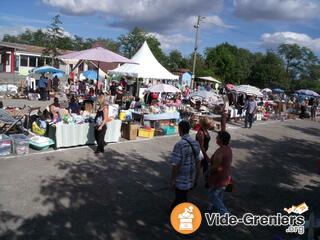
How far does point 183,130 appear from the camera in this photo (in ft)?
16.4

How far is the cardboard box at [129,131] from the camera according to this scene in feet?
37.1

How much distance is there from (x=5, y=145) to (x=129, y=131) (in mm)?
4065

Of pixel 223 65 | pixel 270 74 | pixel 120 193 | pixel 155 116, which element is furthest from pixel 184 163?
pixel 270 74

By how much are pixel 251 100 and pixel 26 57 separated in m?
36.2

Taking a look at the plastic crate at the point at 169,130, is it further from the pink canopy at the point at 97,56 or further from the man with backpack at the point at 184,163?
the man with backpack at the point at 184,163

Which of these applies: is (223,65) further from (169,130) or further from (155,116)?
(155,116)

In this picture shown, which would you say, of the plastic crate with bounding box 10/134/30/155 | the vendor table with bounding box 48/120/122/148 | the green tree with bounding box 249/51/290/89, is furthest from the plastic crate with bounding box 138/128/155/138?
the green tree with bounding box 249/51/290/89

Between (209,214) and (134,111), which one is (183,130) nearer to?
(209,214)

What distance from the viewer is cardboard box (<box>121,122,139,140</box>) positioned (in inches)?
445

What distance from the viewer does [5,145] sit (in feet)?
27.1

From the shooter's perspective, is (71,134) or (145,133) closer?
(71,134)

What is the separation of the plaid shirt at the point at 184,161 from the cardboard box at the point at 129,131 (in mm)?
6435

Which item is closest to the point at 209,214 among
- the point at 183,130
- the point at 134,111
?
the point at 183,130

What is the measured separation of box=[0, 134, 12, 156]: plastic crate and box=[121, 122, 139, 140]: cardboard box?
3.93 metres
